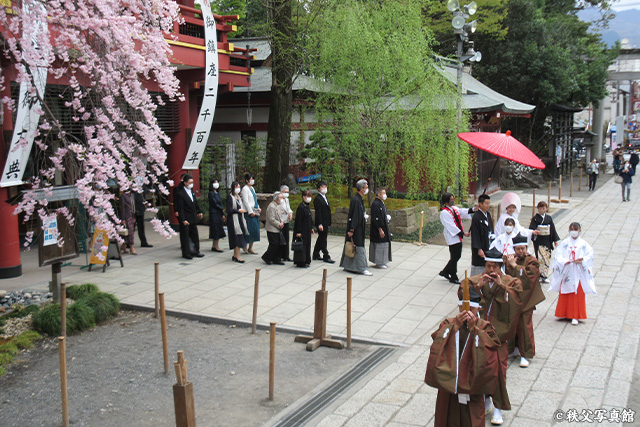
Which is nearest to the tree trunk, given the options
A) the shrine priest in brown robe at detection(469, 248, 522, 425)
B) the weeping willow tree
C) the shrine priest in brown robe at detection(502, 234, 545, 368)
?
the weeping willow tree

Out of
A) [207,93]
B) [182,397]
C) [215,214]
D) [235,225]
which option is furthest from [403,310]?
[207,93]

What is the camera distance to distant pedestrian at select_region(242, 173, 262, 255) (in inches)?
523

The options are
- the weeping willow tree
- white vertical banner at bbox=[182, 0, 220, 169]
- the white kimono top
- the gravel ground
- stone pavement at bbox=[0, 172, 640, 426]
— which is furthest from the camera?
the weeping willow tree

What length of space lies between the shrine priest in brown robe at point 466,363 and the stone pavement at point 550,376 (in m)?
0.98

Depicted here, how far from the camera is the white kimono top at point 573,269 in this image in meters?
8.77

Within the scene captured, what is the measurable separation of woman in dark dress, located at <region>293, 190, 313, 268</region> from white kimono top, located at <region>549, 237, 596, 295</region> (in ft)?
16.9

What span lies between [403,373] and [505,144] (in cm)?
471

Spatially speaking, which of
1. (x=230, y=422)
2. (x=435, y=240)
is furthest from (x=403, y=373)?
(x=435, y=240)

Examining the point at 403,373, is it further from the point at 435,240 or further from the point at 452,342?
the point at 435,240

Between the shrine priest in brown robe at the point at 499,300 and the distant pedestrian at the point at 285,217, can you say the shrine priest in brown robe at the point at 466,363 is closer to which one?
the shrine priest in brown robe at the point at 499,300

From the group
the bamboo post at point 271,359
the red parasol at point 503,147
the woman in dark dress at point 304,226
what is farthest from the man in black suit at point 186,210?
the bamboo post at point 271,359

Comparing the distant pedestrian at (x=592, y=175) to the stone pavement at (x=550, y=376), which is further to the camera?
the distant pedestrian at (x=592, y=175)

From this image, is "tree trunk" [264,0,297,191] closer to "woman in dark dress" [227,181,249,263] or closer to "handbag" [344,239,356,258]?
"woman in dark dress" [227,181,249,263]

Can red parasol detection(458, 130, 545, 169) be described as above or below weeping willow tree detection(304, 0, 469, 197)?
below
